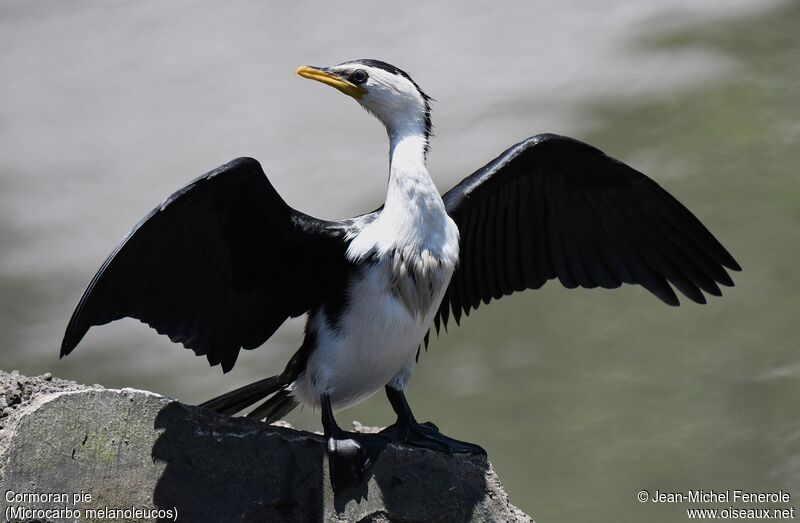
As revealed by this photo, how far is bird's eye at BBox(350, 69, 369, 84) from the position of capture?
624 centimetres

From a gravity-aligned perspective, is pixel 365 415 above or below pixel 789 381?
below

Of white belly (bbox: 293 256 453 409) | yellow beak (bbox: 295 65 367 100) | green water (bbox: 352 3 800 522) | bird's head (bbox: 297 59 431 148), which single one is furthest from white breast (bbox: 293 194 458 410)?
green water (bbox: 352 3 800 522)

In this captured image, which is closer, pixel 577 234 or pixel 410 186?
pixel 410 186

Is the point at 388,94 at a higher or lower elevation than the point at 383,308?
higher

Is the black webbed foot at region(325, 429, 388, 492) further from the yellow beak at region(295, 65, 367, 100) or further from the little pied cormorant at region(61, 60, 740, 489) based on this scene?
the yellow beak at region(295, 65, 367, 100)

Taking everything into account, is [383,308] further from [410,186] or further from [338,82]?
[338,82]

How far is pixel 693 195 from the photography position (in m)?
11.9

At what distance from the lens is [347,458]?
5820mm

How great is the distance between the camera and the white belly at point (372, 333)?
6.06 m

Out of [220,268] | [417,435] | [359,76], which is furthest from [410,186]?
[417,435]

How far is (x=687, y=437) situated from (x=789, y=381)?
0.93 m

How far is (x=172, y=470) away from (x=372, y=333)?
1041 mm

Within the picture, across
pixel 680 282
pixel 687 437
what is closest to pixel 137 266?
pixel 680 282

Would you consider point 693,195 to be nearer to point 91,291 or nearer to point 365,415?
point 365,415
